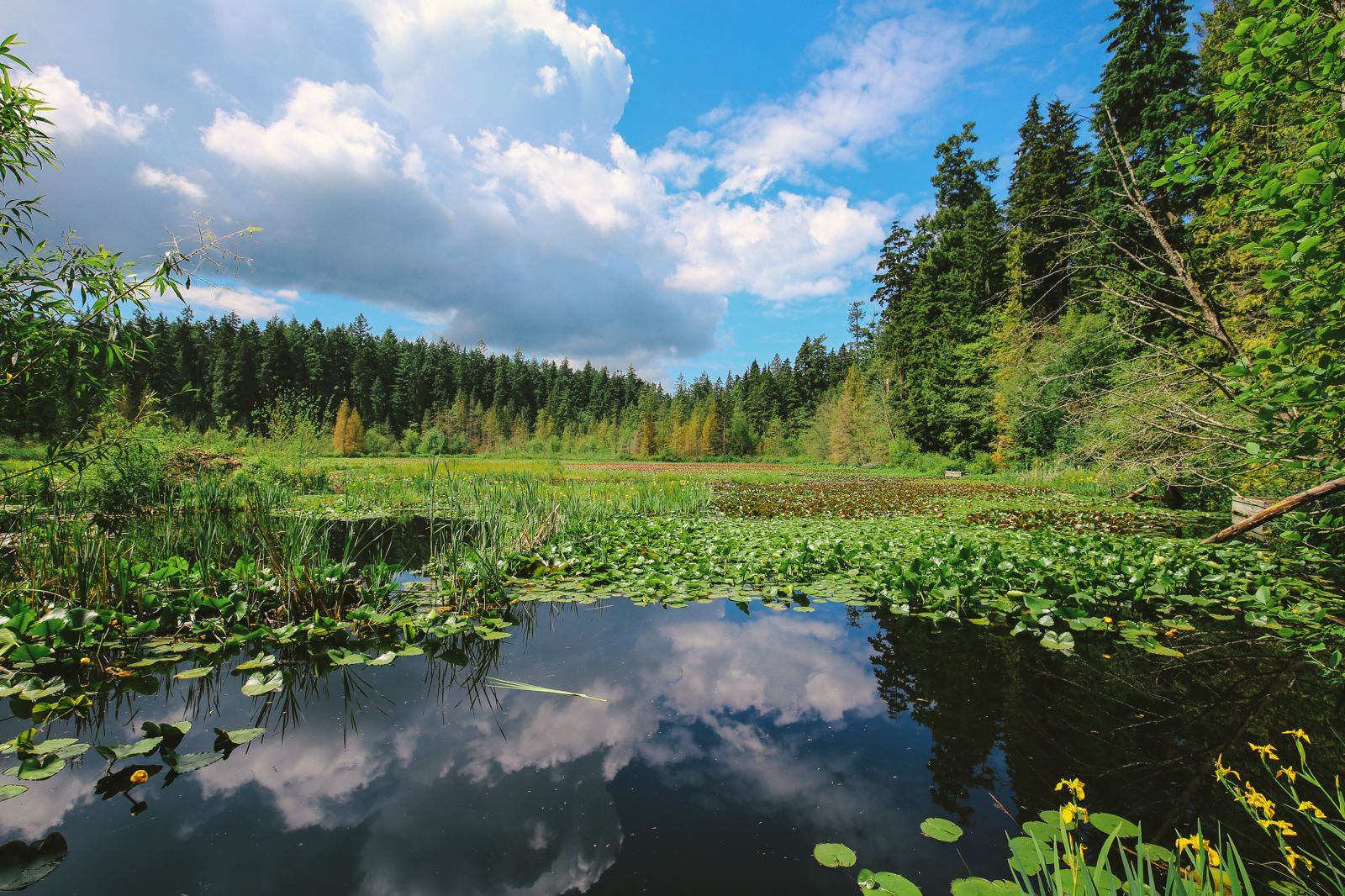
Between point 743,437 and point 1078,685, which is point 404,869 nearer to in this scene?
point 1078,685

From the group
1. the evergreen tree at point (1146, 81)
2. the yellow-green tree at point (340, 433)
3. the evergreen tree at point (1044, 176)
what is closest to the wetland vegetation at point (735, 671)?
the evergreen tree at point (1146, 81)

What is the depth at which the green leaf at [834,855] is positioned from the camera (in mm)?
1917

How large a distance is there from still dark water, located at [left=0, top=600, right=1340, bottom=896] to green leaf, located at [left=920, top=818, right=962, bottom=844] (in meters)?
0.04

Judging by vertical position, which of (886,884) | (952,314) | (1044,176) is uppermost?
(1044,176)

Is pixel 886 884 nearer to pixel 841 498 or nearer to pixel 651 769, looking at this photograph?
pixel 651 769

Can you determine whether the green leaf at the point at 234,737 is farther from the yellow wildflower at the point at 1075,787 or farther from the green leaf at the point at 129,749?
the yellow wildflower at the point at 1075,787

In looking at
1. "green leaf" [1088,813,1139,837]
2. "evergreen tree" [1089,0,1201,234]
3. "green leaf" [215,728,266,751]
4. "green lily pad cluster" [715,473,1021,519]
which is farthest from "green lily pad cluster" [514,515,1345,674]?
"evergreen tree" [1089,0,1201,234]

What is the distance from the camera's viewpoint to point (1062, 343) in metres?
20.2

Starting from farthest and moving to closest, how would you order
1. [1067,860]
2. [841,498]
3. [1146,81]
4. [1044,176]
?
1. [1044,176]
2. [1146,81]
3. [841,498]
4. [1067,860]

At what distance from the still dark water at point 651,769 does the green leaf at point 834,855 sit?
0.04 m

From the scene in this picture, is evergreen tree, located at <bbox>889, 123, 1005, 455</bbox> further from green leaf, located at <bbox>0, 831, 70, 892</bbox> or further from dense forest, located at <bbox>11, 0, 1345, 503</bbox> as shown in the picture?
green leaf, located at <bbox>0, 831, 70, 892</bbox>

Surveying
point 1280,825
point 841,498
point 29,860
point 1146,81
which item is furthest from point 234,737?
point 1146,81

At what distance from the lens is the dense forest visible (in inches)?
112

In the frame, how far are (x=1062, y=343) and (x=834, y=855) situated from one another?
24173 mm
